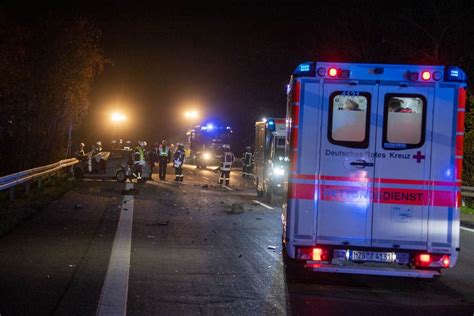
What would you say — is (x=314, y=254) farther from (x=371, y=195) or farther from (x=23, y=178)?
(x=23, y=178)

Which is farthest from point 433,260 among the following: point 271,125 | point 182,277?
point 271,125

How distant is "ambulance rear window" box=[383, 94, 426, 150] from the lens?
8109 mm

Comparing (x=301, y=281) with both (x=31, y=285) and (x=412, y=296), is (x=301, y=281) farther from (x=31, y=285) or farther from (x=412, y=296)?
(x=31, y=285)

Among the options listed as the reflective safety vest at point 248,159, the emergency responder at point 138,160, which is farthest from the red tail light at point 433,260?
the reflective safety vest at point 248,159

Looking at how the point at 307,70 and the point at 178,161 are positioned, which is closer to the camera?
the point at 307,70

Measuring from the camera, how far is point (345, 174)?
8164 millimetres

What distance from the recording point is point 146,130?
98.4 meters

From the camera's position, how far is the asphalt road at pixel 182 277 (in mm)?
7430

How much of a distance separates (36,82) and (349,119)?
77.6 feet

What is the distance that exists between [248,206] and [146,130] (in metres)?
80.9

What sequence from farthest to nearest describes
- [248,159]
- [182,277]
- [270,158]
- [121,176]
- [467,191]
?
[248,159] → [121,176] → [467,191] → [270,158] → [182,277]

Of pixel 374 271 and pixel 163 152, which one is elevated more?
pixel 163 152

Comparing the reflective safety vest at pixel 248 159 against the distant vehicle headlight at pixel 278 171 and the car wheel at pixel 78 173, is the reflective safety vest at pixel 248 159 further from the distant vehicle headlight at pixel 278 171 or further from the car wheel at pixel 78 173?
the distant vehicle headlight at pixel 278 171

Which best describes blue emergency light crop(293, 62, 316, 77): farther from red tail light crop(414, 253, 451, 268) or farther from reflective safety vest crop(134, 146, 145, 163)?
reflective safety vest crop(134, 146, 145, 163)
